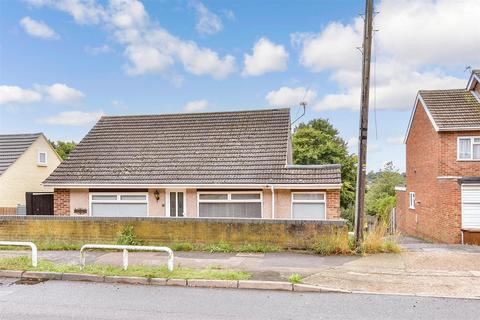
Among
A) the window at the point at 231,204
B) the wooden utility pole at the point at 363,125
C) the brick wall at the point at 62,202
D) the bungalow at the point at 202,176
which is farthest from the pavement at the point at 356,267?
the brick wall at the point at 62,202

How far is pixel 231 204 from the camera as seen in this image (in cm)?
1576

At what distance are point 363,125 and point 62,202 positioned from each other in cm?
1270

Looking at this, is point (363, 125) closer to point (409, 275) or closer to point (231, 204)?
point (409, 275)

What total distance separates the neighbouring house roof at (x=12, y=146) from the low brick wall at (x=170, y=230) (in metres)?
13.4

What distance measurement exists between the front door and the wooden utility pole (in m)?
7.90

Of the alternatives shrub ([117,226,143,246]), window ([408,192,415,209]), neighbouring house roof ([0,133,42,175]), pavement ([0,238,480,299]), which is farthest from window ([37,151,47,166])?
window ([408,192,415,209])

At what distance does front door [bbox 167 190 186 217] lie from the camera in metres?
16.2

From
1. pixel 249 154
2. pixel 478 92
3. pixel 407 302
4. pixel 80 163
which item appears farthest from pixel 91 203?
pixel 478 92

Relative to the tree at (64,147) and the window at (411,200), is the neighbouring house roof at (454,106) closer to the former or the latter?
the window at (411,200)

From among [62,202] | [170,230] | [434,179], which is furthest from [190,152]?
[434,179]

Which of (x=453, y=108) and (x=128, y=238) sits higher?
(x=453, y=108)

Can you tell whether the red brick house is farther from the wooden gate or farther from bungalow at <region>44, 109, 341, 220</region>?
the wooden gate

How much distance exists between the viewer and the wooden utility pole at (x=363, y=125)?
10500 millimetres

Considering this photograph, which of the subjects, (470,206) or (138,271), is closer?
(138,271)
